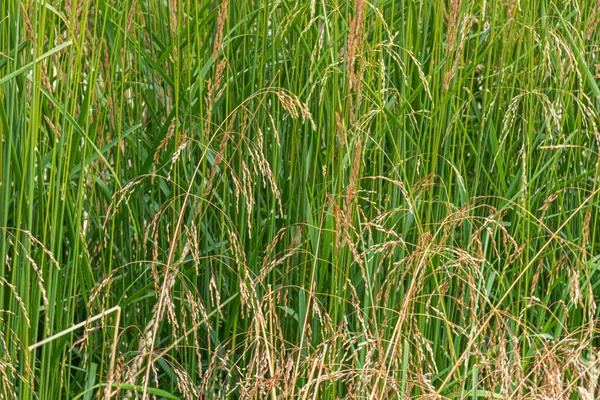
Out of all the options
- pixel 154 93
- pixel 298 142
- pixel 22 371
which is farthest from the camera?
pixel 154 93

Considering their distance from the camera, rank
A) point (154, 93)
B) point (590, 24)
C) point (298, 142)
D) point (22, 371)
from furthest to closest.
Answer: point (590, 24) → point (154, 93) → point (298, 142) → point (22, 371)

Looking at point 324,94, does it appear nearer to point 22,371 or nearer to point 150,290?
point 150,290

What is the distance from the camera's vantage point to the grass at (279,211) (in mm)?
1579

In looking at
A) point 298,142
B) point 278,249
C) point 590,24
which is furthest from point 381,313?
point 590,24

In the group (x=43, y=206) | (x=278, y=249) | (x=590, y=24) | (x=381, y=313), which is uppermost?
(x=590, y=24)

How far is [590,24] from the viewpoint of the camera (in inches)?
83.3

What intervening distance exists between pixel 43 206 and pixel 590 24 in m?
1.31

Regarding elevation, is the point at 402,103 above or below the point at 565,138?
above

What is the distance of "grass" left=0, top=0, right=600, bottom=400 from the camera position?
1.58 m

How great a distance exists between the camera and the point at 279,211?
1893mm

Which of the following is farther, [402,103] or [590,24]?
[590,24]

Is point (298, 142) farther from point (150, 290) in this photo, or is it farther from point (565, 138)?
point (565, 138)

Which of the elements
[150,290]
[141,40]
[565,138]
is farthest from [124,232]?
[565,138]

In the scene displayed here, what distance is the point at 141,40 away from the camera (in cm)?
202
